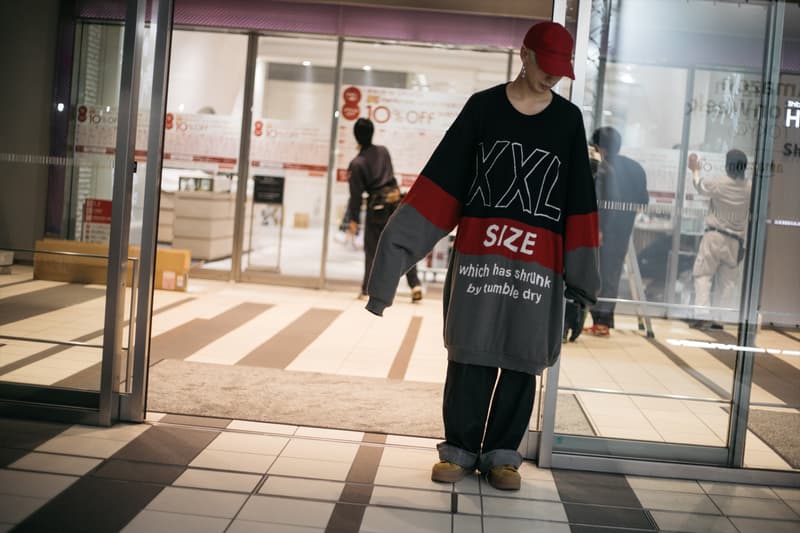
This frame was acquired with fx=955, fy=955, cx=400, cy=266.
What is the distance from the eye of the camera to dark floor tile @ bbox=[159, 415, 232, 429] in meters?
3.74

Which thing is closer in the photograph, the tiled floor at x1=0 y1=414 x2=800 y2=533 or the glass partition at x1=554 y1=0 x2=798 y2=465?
the tiled floor at x1=0 y1=414 x2=800 y2=533

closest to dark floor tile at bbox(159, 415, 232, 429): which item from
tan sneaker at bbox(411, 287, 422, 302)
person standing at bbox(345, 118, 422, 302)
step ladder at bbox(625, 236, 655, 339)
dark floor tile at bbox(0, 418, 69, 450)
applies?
dark floor tile at bbox(0, 418, 69, 450)

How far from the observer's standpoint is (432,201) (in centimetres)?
313

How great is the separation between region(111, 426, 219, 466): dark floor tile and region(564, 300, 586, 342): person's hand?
4.53 feet

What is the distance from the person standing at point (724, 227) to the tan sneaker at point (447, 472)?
110 cm

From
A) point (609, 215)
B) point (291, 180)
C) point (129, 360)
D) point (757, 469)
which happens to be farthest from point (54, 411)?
point (291, 180)

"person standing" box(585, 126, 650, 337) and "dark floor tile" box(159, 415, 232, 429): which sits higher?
"person standing" box(585, 126, 650, 337)

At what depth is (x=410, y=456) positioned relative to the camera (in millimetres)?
3527

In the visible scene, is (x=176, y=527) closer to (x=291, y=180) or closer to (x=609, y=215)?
(x=609, y=215)

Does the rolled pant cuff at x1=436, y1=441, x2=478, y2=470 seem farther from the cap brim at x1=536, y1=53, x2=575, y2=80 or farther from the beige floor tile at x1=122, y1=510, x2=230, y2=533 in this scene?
the cap brim at x1=536, y1=53, x2=575, y2=80

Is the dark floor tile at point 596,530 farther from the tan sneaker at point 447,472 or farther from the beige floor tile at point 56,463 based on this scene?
the beige floor tile at point 56,463

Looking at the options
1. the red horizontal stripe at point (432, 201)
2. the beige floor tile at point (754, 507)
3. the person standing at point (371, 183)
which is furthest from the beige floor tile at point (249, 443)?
the person standing at point (371, 183)

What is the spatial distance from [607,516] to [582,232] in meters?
0.91

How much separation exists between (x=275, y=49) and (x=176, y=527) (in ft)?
21.7
